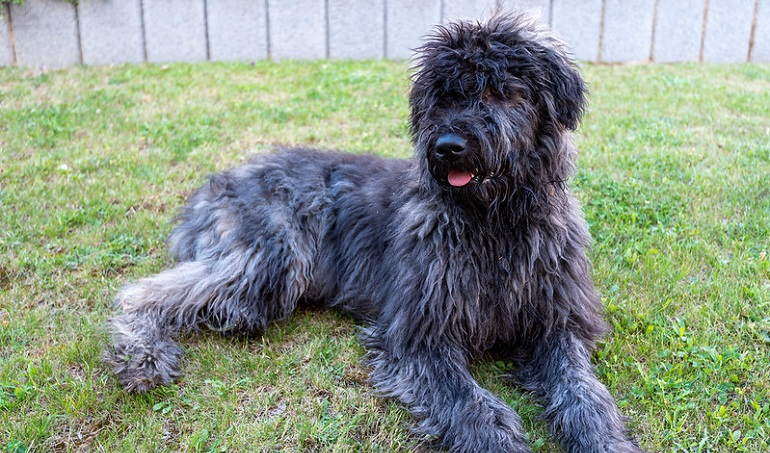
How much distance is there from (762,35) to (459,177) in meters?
10.7

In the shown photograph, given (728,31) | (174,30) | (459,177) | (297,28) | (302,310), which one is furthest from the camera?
(728,31)

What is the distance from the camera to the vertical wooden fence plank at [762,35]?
37.2 feet

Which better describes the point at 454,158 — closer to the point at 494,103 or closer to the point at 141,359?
the point at 494,103

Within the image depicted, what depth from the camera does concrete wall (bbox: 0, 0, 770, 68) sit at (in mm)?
10164

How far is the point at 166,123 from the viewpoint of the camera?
7.67 m

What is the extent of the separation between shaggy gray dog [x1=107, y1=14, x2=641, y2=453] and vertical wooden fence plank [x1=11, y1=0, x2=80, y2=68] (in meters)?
7.23

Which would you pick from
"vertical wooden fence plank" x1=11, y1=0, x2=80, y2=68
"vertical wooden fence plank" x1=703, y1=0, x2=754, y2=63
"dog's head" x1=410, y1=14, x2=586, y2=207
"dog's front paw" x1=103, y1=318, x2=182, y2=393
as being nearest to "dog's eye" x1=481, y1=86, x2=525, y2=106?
"dog's head" x1=410, y1=14, x2=586, y2=207

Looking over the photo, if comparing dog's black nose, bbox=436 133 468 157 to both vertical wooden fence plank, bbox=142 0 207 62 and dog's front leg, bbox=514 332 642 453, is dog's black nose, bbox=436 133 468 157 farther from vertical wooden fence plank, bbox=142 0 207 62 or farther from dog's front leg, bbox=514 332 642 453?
vertical wooden fence plank, bbox=142 0 207 62

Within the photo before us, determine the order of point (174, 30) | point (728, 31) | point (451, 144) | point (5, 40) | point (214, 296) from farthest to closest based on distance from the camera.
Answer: point (728, 31), point (174, 30), point (5, 40), point (214, 296), point (451, 144)

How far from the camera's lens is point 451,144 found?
3.17 m

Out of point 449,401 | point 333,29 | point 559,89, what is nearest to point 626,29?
point 333,29

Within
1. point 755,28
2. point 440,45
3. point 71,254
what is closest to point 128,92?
point 71,254

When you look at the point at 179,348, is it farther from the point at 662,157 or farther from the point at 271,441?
the point at 662,157

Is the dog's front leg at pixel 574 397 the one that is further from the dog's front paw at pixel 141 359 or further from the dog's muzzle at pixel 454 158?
the dog's front paw at pixel 141 359
